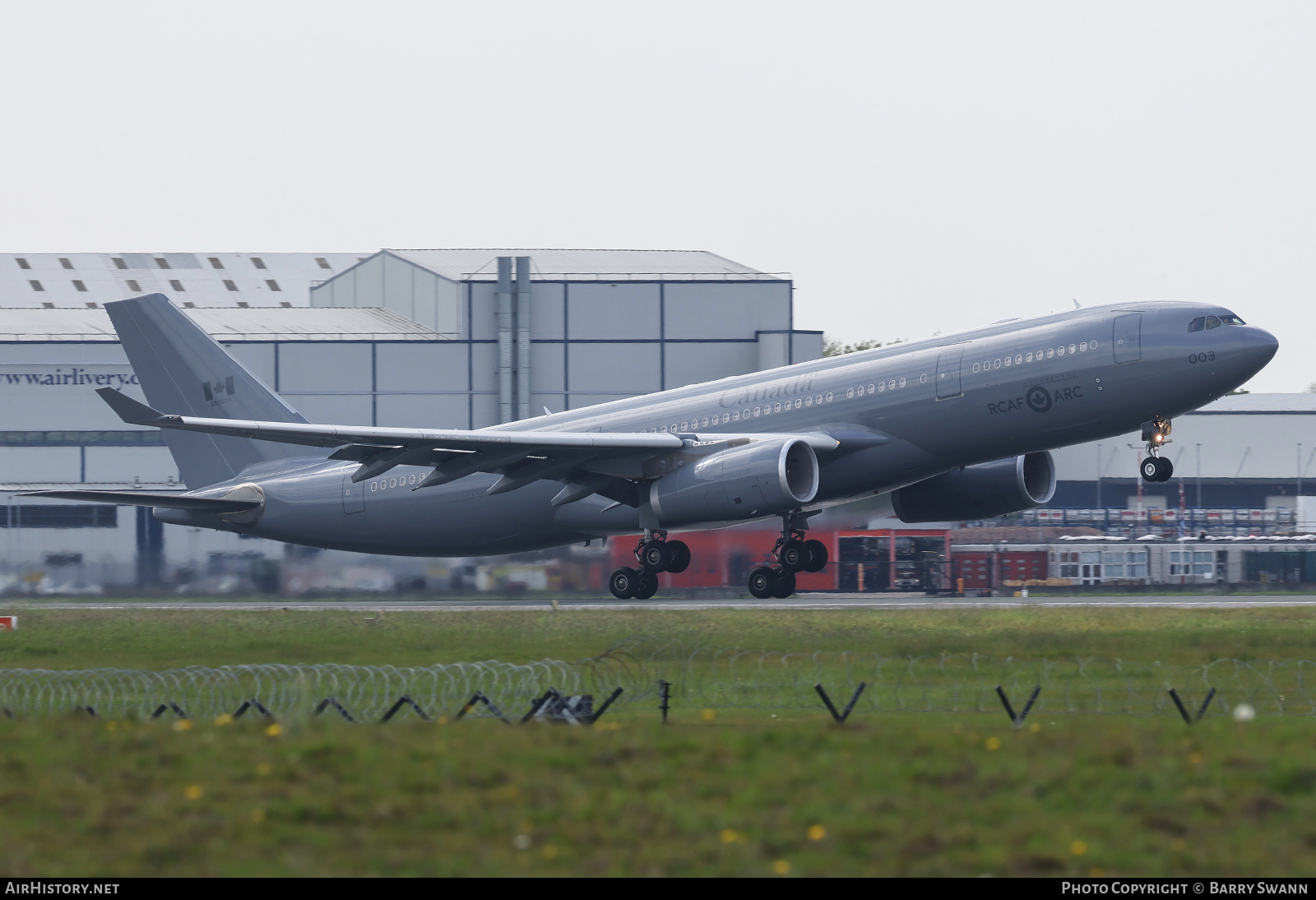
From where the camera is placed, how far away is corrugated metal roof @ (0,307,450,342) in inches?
2820

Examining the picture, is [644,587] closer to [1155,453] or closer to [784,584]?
[784,584]

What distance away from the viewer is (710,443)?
35.0 metres

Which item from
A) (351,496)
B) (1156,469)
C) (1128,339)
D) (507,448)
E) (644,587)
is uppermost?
(1128,339)

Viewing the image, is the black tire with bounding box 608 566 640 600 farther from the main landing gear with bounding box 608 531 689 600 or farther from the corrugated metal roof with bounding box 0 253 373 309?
the corrugated metal roof with bounding box 0 253 373 309

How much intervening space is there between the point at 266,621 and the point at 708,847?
26.5m

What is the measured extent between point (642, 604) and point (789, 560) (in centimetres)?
784

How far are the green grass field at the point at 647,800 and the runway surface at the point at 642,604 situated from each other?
2268cm

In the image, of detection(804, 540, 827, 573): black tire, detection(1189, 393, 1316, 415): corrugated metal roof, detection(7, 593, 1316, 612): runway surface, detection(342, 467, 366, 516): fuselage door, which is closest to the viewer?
detection(804, 540, 827, 573): black tire

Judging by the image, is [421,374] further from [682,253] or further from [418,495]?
[418,495]

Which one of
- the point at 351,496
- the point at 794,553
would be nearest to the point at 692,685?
the point at 794,553

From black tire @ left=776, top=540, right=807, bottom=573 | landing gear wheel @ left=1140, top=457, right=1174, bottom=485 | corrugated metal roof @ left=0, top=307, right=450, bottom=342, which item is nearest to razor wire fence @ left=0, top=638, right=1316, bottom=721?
landing gear wheel @ left=1140, top=457, right=1174, bottom=485

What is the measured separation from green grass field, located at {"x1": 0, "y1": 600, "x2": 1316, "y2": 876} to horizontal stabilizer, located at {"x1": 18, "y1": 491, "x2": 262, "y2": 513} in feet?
65.1

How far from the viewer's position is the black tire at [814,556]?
36156 mm

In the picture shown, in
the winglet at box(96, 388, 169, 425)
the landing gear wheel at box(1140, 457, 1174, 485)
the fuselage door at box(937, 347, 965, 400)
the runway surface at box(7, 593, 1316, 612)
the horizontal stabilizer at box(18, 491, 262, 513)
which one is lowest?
the runway surface at box(7, 593, 1316, 612)
